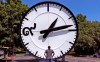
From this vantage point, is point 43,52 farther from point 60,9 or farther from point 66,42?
point 60,9

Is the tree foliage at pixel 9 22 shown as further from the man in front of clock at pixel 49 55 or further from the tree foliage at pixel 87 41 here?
the man in front of clock at pixel 49 55

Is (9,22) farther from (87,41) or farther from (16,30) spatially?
(87,41)

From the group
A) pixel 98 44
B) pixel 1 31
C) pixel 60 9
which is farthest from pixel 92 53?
pixel 60 9

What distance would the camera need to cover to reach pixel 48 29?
514 centimetres

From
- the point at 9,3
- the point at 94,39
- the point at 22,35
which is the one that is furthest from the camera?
the point at 9,3

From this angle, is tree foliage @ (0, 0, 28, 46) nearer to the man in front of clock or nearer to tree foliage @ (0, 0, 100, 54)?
tree foliage @ (0, 0, 100, 54)

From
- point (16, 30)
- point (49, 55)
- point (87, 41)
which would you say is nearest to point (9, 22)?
point (16, 30)

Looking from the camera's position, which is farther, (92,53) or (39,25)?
(92,53)

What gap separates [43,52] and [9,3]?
1208 inches

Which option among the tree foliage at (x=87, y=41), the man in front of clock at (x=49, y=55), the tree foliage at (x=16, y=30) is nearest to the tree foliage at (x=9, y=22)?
the tree foliage at (x=16, y=30)

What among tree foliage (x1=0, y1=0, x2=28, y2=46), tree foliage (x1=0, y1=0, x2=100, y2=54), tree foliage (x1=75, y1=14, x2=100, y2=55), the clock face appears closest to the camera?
the clock face

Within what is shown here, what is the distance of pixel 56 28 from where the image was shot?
17.1 ft

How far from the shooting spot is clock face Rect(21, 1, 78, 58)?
512 centimetres

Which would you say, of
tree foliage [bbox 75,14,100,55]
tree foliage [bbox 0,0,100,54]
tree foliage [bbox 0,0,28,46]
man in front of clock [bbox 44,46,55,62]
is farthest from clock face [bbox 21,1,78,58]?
tree foliage [bbox 0,0,28,46]
